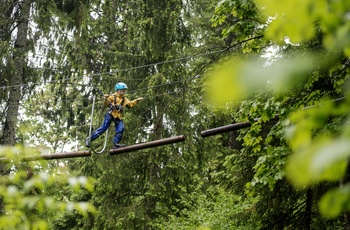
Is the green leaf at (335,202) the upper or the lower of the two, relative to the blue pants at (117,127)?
lower

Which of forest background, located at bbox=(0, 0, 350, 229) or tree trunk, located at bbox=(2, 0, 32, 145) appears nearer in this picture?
forest background, located at bbox=(0, 0, 350, 229)

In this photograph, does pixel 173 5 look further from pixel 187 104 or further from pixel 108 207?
pixel 108 207

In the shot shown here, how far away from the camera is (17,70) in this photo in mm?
11844

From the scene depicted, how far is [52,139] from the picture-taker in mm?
25391

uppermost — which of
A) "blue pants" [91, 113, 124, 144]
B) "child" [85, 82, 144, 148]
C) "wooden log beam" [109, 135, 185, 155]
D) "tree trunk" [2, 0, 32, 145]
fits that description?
"tree trunk" [2, 0, 32, 145]

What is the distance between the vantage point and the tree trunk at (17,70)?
11500mm

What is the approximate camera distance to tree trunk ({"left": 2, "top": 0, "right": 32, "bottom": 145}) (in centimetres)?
1150

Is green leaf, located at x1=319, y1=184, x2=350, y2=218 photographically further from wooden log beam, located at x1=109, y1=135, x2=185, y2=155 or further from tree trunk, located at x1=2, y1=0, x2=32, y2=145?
tree trunk, located at x1=2, y1=0, x2=32, y2=145

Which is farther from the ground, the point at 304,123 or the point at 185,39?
the point at 185,39

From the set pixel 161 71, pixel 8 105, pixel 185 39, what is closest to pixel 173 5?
pixel 185 39

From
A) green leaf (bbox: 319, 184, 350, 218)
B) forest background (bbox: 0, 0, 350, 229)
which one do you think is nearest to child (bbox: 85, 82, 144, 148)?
forest background (bbox: 0, 0, 350, 229)

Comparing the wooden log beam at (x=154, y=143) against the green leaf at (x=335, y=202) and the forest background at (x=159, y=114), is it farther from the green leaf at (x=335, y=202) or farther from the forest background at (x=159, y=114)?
the green leaf at (x=335, y=202)

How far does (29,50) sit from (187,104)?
434 centimetres

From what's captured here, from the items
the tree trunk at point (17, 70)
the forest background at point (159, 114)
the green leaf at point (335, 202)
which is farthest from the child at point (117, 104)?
→ the green leaf at point (335, 202)
